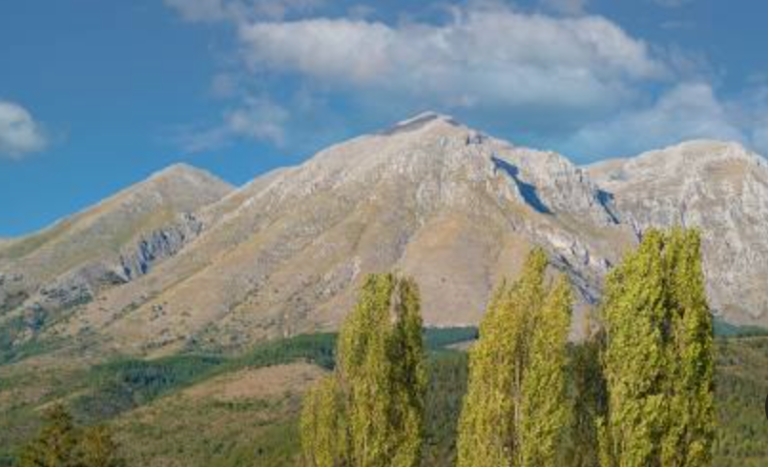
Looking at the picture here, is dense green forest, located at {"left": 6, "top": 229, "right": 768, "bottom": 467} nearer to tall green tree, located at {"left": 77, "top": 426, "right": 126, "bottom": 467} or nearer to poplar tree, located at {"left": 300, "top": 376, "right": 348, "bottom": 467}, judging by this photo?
poplar tree, located at {"left": 300, "top": 376, "right": 348, "bottom": 467}

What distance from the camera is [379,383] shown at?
64688mm

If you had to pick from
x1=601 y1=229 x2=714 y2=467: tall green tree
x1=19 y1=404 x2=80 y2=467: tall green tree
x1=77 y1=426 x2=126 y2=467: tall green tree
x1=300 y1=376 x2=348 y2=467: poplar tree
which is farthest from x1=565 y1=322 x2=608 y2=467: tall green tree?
x1=19 y1=404 x2=80 y2=467: tall green tree

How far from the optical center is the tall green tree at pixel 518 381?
54062 millimetres

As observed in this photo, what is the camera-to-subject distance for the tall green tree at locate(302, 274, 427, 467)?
63.9 meters

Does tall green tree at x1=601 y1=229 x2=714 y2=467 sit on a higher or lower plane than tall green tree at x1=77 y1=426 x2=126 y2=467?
higher

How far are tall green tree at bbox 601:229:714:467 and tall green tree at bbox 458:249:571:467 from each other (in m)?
3.04

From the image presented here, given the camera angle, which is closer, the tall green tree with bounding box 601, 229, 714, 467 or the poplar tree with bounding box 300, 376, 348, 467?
the tall green tree with bounding box 601, 229, 714, 467

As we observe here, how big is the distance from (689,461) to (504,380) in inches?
400

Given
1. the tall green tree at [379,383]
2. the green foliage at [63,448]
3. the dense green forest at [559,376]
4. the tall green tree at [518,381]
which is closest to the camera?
the dense green forest at [559,376]

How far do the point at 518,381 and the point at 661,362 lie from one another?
7955mm

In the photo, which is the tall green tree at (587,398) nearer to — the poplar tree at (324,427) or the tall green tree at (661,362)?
the tall green tree at (661,362)

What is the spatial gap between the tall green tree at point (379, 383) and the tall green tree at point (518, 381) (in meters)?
8.33

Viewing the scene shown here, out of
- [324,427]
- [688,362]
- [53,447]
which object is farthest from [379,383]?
Result: [53,447]

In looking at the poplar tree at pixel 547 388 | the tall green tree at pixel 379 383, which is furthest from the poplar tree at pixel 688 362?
the tall green tree at pixel 379 383
